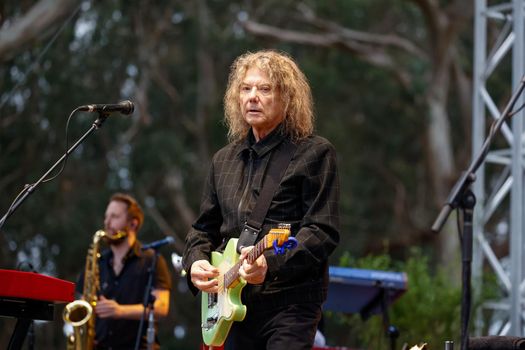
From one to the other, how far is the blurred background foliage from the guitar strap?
13.5 metres

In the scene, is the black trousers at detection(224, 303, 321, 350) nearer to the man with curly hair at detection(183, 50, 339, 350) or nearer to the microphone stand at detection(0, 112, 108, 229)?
the man with curly hair at detection(183, 50, 339, 350)

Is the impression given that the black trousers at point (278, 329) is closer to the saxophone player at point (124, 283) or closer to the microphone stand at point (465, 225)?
the microphone stand at point (465, 225)

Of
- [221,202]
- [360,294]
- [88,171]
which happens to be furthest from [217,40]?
[221,202]

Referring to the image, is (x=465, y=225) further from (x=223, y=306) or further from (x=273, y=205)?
(x=223, y=306)

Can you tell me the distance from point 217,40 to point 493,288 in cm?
1370

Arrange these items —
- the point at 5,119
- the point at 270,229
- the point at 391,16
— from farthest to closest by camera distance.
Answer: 1. the point at 391,16
2. the point at 5,119
3. the point at 270,229

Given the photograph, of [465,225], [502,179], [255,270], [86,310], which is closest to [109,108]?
[255,270]

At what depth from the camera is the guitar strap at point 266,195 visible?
5.09 meters

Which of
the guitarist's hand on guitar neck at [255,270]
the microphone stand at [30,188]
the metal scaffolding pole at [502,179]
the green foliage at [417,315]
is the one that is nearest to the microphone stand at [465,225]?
the guitarist's hand on guitar neck at [255,270]

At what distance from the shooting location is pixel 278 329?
4.96 meters

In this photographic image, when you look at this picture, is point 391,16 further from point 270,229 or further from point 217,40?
point 270,229

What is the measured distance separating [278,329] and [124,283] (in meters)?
3.89

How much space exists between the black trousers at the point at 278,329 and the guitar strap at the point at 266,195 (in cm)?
37

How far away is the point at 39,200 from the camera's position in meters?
21.8
